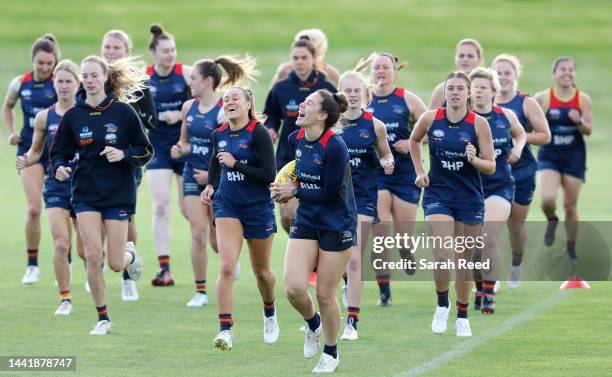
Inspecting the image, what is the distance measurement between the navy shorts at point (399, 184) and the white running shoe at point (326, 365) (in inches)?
143

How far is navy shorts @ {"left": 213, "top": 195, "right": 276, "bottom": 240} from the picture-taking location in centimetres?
1082

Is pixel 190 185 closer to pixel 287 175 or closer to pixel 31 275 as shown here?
pixel 31 275

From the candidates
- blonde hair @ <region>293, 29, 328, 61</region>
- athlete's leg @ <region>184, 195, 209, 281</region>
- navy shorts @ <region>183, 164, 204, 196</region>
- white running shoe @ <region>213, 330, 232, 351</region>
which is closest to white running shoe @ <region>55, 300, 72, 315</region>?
athlete's leg @ <region>184, 195, 209, 281</region>

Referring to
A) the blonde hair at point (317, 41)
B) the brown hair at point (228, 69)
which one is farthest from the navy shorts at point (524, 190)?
the brown hair at point (228, 69)

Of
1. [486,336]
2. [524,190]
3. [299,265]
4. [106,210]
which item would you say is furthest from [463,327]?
[524,190]

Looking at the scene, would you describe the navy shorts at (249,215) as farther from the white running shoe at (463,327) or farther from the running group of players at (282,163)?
the white running shoe at (463,327)

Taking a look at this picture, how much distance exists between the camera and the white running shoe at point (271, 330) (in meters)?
11.1

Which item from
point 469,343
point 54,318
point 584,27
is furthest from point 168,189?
point 584,27

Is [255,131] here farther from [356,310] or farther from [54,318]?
[54,318]

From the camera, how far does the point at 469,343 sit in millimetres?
10992

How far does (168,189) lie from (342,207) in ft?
17.4

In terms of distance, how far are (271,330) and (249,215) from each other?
100cm

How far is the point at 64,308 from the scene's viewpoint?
41.7ft

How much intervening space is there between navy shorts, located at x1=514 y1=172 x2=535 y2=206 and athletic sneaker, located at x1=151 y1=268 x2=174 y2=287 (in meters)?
3.87
